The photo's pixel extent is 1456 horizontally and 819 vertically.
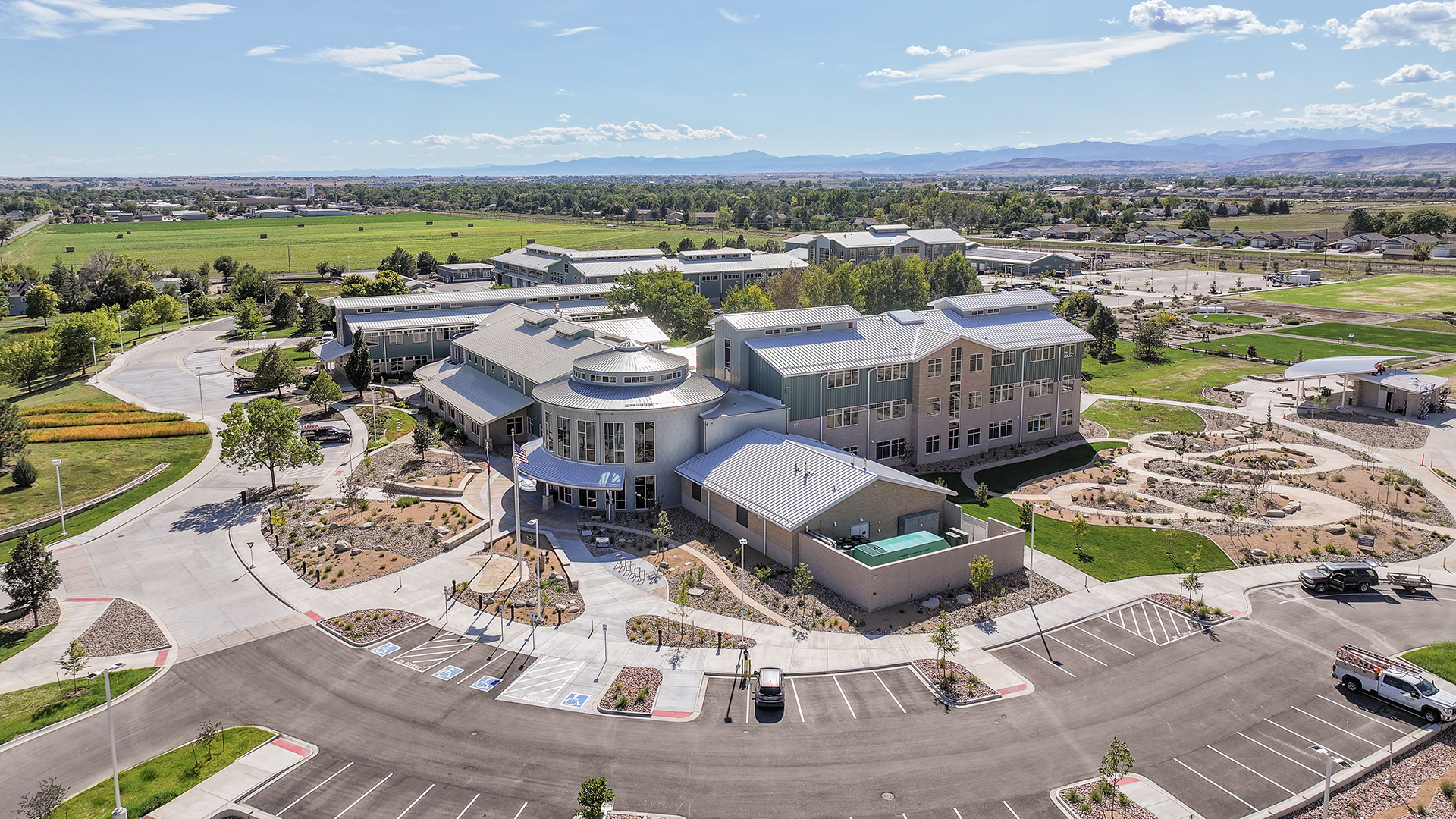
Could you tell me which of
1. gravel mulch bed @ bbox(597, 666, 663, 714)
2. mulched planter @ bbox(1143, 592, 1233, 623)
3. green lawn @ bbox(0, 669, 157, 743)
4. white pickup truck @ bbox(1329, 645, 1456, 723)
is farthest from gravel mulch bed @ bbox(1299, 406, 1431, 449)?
green lawn @ bbox(0, 669, 157, 743)

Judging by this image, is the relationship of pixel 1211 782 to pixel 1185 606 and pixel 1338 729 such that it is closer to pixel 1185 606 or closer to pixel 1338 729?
pixel 1338 729

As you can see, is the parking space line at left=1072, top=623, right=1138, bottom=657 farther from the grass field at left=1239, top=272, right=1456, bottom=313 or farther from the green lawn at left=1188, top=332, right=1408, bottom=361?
the grass field at left=1239, top=272, right=1456, bottom=313

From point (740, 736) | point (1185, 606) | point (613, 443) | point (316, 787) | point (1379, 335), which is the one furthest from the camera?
point (1379, 335)

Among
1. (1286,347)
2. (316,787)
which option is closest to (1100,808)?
(316,787)

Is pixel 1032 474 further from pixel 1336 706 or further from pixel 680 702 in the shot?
pixel 680 702

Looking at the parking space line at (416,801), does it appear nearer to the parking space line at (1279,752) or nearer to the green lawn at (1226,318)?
the parking space line at (1279,752)
